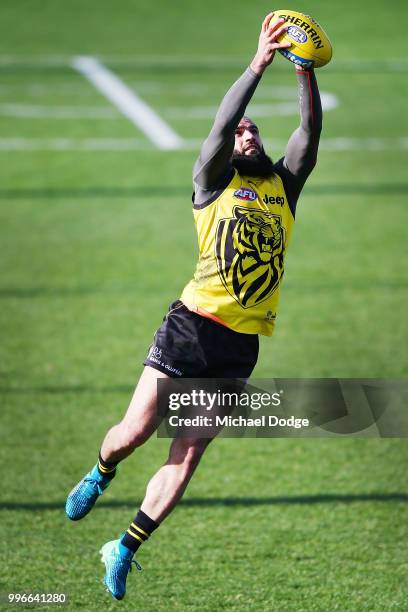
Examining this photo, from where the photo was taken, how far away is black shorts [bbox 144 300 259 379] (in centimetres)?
589

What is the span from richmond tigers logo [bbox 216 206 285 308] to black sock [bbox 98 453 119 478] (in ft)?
4.02

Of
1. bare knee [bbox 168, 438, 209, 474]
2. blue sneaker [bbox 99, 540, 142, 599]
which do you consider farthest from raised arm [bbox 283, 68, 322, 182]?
blue sneaker [bbox 99, 540, 142, 599]

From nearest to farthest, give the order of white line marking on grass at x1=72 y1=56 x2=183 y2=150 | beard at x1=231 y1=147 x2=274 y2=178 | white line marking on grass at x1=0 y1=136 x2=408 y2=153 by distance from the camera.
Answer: beard at x1=231 y1=147 x2=274 y2=178, white line marking on grass at x1=0 y1=136 x2=408 y2=153, white line marking on grass at x1=72 y1=56 x2=183 y2=150

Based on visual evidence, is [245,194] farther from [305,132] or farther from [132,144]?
[132,144]

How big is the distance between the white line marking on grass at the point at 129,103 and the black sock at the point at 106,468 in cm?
1214

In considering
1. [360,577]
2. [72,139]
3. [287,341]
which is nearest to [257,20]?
[72,139]

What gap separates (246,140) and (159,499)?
202 centimetres

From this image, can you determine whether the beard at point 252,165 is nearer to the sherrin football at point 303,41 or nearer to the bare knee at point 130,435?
the sherrin football at point 303,41

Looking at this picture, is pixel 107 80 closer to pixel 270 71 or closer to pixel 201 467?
pixel 270 71

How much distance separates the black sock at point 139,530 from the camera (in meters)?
5.92

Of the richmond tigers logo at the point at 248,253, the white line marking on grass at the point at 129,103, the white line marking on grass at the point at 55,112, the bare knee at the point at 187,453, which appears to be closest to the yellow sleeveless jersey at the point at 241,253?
the richmond tigers logo at the point at 248,253

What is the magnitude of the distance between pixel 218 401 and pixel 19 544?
200 cm

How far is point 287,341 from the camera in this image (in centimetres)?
1116

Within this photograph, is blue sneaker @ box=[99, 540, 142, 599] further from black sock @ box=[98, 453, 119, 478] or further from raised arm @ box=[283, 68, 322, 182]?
raised arm @ box=[283, 68, 322, 182]
